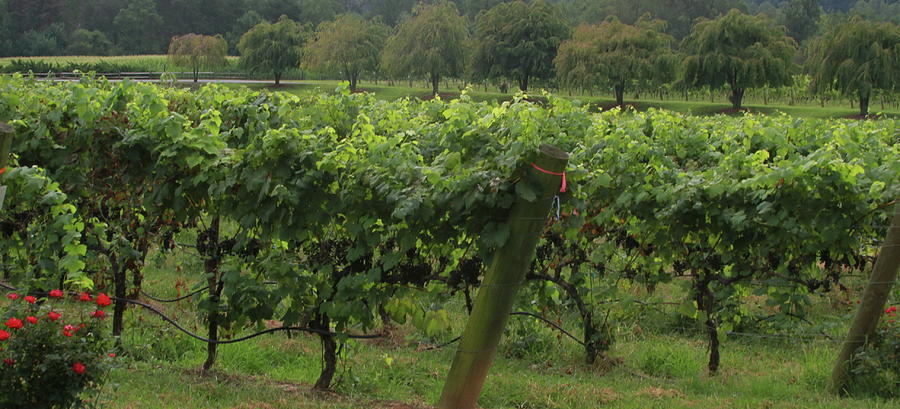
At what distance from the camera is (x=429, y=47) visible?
185 ft

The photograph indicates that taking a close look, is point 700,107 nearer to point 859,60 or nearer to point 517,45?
point 859,60

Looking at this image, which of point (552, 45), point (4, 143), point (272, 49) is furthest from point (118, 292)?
point (272, 49)

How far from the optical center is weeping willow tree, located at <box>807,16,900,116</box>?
4156cm

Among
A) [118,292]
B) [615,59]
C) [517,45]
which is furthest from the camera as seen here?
[517,45]

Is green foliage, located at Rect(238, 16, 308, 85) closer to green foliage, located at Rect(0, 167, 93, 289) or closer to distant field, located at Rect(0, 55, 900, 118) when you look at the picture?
distant field, located at Rect(0, 55, 900, 118)

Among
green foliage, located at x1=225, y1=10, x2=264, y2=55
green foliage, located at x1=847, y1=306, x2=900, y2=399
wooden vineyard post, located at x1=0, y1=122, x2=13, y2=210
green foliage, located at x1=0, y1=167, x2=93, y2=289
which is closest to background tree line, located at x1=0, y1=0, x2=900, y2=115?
green foliage, located at x1=225, y1=10, x2=264, y2=55

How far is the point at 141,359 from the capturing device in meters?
6.21

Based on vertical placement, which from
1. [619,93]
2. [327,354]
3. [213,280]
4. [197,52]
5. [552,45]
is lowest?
[327,354]

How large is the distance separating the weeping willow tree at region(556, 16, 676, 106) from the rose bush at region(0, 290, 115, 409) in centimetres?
4651

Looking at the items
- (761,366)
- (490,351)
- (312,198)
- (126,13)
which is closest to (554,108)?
(761,366)

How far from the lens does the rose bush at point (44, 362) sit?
3.51 metres

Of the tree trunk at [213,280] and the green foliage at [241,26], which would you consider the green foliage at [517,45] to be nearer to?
the green foliage at [241,26]

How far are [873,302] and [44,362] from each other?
4.56 m

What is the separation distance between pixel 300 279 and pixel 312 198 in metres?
0.53
